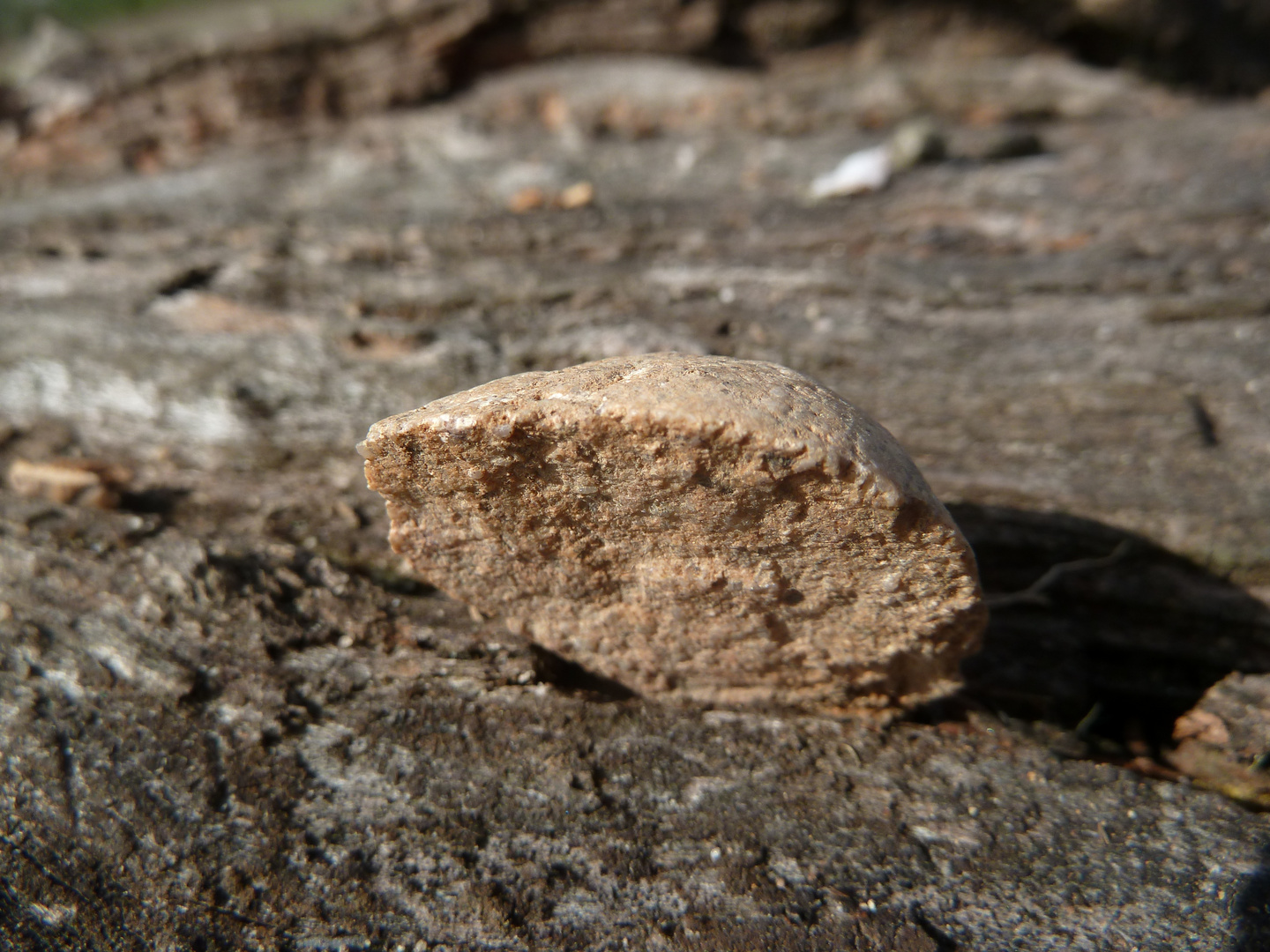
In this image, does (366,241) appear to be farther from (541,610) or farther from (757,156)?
(541,610)

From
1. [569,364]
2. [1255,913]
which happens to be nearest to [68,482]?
[569,364]

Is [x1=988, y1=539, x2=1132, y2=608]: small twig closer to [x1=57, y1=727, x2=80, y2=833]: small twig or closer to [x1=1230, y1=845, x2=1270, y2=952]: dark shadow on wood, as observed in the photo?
[x1=1230, y1=845, x2=1270, y2=952]: dark shadow on wood

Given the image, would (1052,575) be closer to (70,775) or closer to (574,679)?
(574,679)

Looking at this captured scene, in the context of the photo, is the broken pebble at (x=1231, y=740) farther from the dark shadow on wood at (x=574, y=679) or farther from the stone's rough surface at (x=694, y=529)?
the dark shadow on wood at (x=574, y=679)

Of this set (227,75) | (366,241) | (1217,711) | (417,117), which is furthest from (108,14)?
(1217,711)

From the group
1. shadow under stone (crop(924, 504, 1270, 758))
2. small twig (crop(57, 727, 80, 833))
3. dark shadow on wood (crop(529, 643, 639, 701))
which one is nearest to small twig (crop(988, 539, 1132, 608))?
shadow under stone (crop(924, 504, 1270, 758))

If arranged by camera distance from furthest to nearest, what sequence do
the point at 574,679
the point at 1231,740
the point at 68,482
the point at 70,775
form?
the point at 68,482 → the point at 574,679 → the point at 1231,740 → the point at 70,775

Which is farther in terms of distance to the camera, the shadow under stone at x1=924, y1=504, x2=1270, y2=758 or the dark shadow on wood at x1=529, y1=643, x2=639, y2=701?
the shadow under stone at x1=924, y1=504, x2=1270, y2=758
